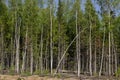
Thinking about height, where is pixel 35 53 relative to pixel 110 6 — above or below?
below

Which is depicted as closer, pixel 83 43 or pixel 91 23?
pixel 91 23

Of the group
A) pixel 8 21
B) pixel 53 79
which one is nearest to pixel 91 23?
pixel 8 21

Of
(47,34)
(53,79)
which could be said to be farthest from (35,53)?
(53,79)

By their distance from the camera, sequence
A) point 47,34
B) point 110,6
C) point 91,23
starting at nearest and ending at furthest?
point 110,6 → point 91,23 → point 47,34

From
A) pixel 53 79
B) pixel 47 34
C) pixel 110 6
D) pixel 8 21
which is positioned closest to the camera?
pixel 53 79

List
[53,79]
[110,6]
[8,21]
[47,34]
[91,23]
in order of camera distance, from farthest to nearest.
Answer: [47,34] → [8,21] → [91,23] → [110,6] → [53,79]

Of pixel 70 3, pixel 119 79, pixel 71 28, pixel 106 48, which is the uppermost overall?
pixel 70 3

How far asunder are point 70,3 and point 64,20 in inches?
115

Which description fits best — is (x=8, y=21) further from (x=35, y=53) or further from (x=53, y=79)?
(x=53, y=79)

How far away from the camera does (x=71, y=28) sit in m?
50.5

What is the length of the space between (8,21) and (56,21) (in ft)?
25.0

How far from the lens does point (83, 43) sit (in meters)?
49.5

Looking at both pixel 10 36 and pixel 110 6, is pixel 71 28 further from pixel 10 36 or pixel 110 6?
pixel 110 6

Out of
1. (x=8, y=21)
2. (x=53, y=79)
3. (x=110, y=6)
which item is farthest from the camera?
(x=8, y=21)
